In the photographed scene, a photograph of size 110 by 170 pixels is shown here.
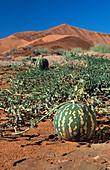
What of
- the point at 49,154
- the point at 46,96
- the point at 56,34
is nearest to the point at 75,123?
the point at 49,154

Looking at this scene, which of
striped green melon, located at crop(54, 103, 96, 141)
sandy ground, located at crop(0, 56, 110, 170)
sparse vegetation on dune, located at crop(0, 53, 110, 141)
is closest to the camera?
sandy ground, located at crop(0, 56, 110, 170)

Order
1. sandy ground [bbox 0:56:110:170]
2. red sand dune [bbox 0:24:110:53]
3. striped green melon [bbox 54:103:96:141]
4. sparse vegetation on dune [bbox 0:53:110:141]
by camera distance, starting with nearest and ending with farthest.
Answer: sandy ground [bbox 0:56:110:170]
striped green melon [bbox 54:103:96:141]
sparse vegetation on dune [bbox 0:53:110:141]
red sand dune [bbox 0:24:110:53]

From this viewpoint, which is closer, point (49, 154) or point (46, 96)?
point (49, 154)

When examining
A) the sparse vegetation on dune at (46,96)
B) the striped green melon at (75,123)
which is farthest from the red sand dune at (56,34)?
the striped green melon at (75,123)

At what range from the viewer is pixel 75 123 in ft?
8.48

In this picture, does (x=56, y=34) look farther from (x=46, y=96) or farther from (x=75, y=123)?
(x=75, y=123)

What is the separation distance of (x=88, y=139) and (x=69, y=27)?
6332 cm

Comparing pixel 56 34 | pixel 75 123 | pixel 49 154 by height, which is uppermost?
pixel 56 34

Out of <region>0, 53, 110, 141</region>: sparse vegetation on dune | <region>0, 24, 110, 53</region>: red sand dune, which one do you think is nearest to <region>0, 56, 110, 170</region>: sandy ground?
<region>0, 53, 110, 141</region>: sparse vegetation on dune

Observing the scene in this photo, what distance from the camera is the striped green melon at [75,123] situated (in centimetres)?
259

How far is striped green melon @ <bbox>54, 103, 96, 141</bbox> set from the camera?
2.59 m

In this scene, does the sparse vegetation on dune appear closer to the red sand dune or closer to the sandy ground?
the sandy ground

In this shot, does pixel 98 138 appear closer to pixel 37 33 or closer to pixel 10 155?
pixel 10 155

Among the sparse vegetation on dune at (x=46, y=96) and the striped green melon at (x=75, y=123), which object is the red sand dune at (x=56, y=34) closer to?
the sparse vegetation on dune at (x=46, y=96)
